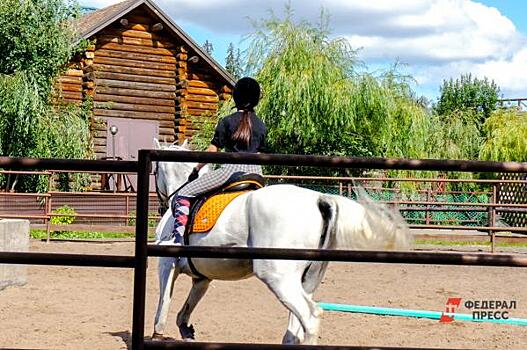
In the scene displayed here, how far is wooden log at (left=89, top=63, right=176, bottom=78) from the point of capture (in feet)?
79.9

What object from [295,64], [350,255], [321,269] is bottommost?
[321,269]

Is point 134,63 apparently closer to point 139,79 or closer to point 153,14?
point 139,79

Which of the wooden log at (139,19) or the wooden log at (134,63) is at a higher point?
the wooden log at (139,19)

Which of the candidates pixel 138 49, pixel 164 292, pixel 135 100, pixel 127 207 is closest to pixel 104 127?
pixel 135 100

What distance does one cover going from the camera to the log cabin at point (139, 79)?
24.2m

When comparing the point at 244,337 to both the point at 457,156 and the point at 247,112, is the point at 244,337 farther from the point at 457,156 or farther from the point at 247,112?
the point at 457,156

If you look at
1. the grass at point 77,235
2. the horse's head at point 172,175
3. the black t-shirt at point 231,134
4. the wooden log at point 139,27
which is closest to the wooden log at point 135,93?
the wooden log at point 139,27

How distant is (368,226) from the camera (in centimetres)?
483

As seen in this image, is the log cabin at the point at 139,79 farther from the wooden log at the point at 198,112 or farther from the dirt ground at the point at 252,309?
the dirt ground at the point at 252,309

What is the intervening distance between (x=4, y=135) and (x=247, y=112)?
49.2 ft

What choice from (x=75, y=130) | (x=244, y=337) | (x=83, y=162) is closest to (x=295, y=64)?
(x=75, y=130)

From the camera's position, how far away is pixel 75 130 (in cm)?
2083

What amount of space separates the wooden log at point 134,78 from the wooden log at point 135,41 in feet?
2.93

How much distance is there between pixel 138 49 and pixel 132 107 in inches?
66.0
